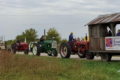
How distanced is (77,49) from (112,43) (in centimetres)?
514

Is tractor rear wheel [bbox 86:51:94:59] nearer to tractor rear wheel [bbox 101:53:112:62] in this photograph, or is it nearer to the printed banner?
tractor rear wheel [bbox 101:53:112:62]

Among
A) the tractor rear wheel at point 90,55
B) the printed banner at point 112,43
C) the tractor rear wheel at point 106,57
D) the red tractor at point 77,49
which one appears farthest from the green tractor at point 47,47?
the printed banner at point 112,43

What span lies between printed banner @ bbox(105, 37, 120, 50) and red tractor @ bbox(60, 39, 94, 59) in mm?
2737

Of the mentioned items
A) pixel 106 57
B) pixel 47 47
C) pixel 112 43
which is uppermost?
pixel 112 43

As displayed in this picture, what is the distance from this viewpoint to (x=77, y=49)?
69.5 ft

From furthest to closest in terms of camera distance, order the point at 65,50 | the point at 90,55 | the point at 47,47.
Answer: the point at 47,47
the point at 65,50
the point at 90,55

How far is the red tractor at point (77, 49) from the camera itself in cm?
1959

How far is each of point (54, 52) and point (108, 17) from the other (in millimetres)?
8693

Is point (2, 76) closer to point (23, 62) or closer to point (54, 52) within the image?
point (23, 62)

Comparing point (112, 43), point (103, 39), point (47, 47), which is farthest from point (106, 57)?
point (47, 47)

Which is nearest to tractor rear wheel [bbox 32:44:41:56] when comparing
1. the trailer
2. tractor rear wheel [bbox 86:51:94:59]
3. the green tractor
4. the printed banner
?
the green tractor

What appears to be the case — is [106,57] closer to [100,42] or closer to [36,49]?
[100,42]

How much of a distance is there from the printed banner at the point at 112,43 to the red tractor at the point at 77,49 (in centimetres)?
274

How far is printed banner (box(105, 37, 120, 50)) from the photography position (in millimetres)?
16078
